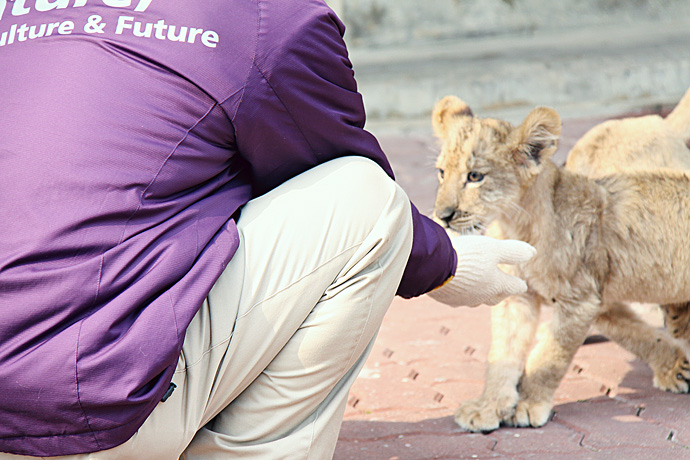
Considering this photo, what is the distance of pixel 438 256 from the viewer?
2.11 m

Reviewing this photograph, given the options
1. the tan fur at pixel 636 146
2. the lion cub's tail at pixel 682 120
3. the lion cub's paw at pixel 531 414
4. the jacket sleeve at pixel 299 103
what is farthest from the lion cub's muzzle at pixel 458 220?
the lion cub's tail at pixel 682 120

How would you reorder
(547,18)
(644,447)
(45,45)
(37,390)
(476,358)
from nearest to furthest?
(37,390)
(45,45)
(644,447)
(476,358)
(547,18)

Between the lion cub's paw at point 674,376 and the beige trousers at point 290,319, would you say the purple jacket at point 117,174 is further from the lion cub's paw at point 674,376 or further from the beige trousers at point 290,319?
the lion cub's paw at point 674,376

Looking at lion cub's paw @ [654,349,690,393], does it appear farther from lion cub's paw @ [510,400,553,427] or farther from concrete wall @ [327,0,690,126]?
concrete wall @ [327,0,690,126]

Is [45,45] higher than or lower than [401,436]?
higher

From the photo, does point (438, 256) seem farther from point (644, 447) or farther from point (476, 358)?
point (476, 358)

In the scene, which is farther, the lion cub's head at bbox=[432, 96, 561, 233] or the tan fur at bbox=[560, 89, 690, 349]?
the tan fur at bbox=[560, 89, 690, 349]

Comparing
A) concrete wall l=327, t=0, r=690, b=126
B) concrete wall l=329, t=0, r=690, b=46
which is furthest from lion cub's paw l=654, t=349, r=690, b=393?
concrete wall l=329, t=0, r=690, b=46

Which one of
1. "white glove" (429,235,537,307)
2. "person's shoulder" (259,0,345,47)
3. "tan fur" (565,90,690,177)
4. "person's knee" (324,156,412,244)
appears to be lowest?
"tan fur" (565,90,690,177)

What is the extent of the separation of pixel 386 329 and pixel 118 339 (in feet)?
7.56

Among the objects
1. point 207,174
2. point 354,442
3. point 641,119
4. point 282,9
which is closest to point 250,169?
point 207,174

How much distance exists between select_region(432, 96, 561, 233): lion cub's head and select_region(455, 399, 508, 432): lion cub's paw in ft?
2.21

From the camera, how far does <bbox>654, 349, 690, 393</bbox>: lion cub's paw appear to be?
9.96ft

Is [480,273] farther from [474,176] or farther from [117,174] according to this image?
[117,174]
